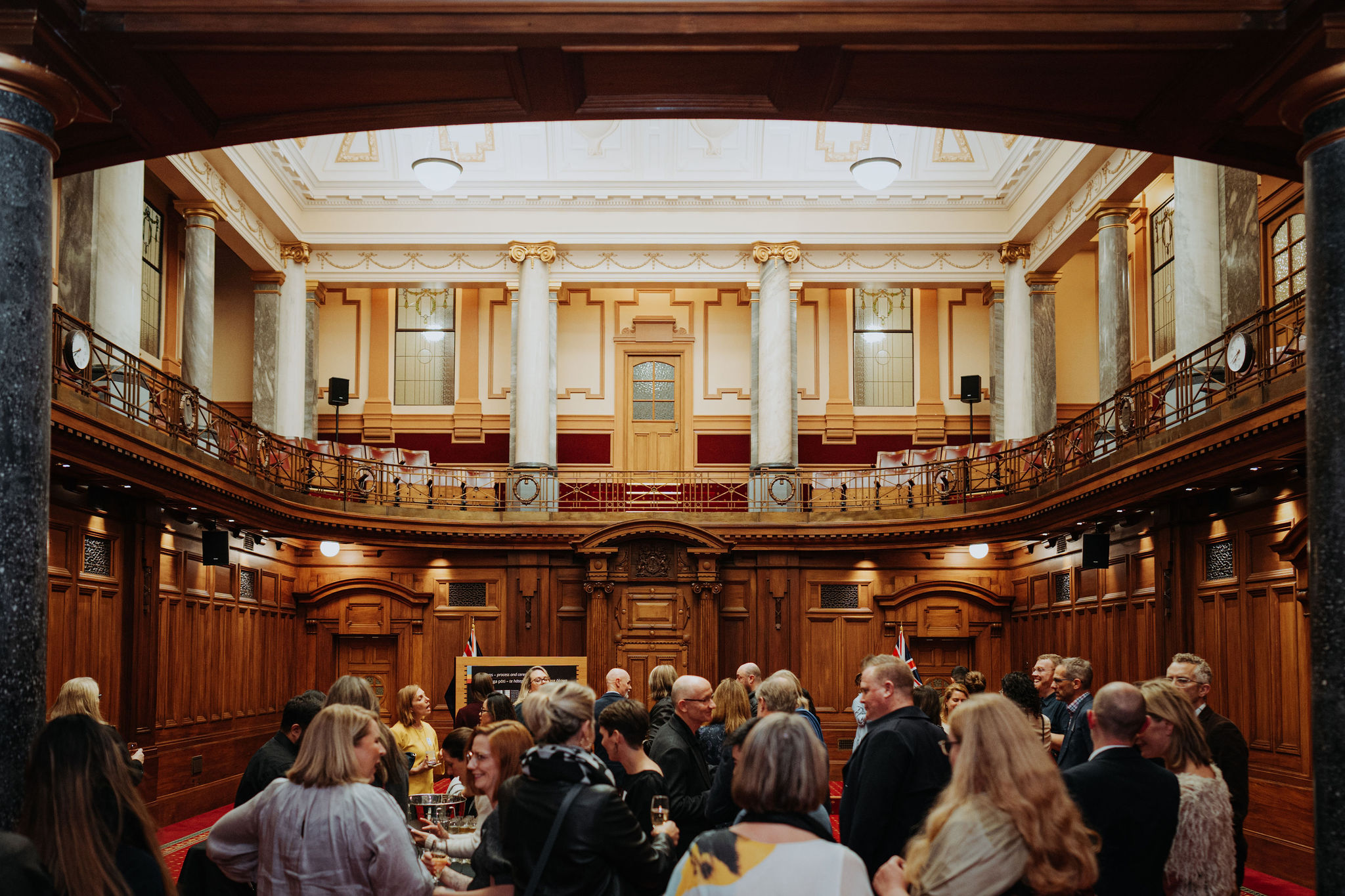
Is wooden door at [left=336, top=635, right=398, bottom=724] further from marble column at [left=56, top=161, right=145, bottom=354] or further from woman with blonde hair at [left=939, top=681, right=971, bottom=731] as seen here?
woman with blonde hair at [left=939, top=681, right=971, bottom=731]

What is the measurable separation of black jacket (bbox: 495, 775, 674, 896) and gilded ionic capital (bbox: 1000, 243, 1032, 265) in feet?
52.4

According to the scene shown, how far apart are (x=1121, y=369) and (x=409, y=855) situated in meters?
13.1

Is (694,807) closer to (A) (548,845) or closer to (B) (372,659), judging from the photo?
(A) (548,845)

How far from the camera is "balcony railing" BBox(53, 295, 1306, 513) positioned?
10742 mm

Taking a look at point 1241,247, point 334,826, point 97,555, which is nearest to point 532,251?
point 97,555

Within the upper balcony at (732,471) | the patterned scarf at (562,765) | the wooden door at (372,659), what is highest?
the upper balcony at (732,471)

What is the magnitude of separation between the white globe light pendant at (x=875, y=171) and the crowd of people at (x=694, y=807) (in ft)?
35.2

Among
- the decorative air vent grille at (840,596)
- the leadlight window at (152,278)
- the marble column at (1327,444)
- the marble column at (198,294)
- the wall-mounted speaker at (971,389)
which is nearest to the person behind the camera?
the marble column at (1327,444)

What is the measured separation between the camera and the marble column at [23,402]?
11.9 ft

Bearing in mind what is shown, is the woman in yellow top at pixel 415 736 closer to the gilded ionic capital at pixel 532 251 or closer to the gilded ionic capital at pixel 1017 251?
the gilded ionic capital at pixel 532 251

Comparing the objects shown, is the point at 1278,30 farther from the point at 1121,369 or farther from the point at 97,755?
the point at 1121,369

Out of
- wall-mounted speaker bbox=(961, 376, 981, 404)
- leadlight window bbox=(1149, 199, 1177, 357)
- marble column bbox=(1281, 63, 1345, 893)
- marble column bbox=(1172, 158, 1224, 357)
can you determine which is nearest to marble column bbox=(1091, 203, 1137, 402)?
leadlight window bbox=(1149, 199, 1177, 357)

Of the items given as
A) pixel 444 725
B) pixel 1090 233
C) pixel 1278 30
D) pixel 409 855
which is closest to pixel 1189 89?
pixel 1278 30

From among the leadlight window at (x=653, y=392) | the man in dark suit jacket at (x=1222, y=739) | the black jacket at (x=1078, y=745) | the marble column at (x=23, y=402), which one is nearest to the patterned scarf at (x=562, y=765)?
the marble column at (x=23, y=402)
